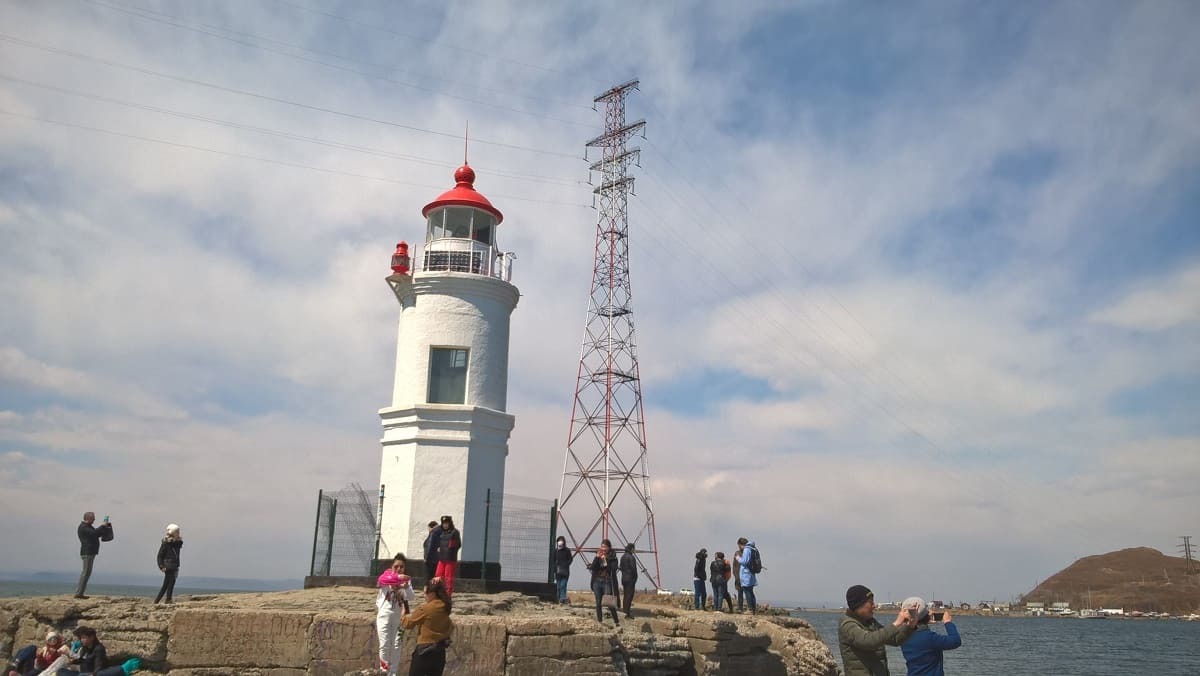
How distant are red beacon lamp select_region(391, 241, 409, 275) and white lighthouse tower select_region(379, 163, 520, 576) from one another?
2 cm

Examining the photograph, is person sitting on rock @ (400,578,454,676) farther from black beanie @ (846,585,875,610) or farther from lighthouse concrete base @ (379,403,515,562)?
lighthouse concrete base @ (379,403,515,562)

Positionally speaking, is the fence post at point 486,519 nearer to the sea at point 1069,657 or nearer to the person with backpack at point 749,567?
the person with backpack at point 749,567

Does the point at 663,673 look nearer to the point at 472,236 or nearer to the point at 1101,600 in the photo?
the point at 472,236

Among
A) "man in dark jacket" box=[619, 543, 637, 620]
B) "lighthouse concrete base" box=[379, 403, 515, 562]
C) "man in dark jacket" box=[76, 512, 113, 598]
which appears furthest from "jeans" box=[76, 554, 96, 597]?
"man in dark jacket" box=[619, 543, 637, 620]

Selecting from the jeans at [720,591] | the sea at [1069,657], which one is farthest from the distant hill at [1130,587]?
the jeans at [720,591]

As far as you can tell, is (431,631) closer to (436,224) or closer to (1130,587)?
(436,224)

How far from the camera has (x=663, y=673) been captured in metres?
11.6

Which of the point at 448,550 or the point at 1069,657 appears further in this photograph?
the point at 1069,657

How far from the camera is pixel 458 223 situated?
16906 mm

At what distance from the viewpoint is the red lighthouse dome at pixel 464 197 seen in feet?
54.7

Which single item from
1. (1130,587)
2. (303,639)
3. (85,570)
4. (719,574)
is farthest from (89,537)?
(1130,587)

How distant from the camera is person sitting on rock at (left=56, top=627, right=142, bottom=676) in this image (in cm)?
987

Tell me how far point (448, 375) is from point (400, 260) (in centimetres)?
235

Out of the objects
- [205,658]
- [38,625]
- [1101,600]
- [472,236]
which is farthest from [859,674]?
[1101,600]
